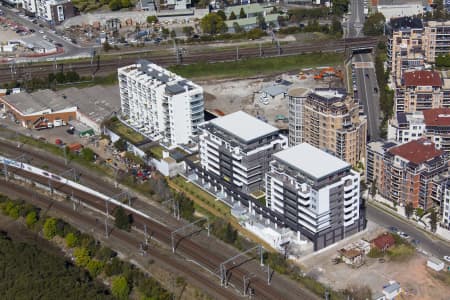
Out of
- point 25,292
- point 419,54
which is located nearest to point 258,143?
point 25,292

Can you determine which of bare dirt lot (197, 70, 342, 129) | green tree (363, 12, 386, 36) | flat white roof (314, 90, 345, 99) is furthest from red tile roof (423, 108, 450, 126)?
green tree (363, 12, 386, 36)

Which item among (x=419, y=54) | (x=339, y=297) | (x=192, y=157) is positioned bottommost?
(x=339, y=297)

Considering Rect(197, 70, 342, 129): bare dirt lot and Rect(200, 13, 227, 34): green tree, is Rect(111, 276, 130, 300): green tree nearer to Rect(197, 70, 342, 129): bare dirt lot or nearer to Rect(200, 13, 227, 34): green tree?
Rect(197, 70, 342, 129): bare dirt lot

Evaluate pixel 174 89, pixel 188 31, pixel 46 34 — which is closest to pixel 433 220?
pixel 174 89

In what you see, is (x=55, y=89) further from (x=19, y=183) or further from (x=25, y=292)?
(x=25, y=292)

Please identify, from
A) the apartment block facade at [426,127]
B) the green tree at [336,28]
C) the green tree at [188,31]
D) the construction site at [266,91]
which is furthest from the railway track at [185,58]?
the apartment block facade at [426,127]

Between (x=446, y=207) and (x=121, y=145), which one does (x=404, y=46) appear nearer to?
(x=446, y=207)

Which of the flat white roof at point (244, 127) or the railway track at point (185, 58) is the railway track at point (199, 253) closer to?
the flat white roof at point (244, 127)
